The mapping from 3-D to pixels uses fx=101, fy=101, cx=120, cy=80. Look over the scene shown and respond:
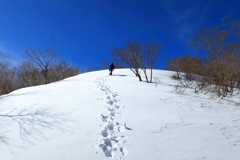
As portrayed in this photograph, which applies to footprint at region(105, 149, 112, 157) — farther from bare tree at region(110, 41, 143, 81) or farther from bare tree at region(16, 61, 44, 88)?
bare tree at region(16, 61, 44, 88)

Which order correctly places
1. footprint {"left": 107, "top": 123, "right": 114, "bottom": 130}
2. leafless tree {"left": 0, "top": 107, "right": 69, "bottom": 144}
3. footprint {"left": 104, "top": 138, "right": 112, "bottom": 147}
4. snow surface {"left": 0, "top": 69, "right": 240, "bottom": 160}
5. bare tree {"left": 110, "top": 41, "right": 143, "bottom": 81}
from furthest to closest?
1. bare tree {"left": 110, "top": 41, "right": 143, "bottom": 81}
2. footprint {"left": 107, "top": 123, "right": 114, "bottom": 130}
3. leafless tree {"left": 0, "top": 107, "right": 69, "bottom": 144}
4. footprint {"left": 104, "top": 138, "right": 112, "bottom": 147}
5. snow surface {"left": 0, "top": 69, "right": 240, "bottom": 160}

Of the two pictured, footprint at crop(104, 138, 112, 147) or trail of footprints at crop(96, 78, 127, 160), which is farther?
footprint at crop(104, 138, 112, 147)

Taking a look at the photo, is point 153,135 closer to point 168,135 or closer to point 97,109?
point 168,135

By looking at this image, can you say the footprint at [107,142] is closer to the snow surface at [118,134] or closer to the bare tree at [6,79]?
the snow surface at [118,134]

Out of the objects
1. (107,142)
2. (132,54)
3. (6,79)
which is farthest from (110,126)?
(6,79)

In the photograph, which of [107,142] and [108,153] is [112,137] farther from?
[108,153]

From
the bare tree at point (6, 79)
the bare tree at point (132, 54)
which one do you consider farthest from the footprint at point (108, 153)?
the bare tree at point (6, 79)

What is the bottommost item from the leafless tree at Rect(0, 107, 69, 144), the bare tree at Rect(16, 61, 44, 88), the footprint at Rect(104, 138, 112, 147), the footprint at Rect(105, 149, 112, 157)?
the footprint at Rect(105, 149, 112, 157)

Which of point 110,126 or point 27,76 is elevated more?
point 27,76

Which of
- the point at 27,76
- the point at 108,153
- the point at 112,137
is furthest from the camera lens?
the point at 27,76

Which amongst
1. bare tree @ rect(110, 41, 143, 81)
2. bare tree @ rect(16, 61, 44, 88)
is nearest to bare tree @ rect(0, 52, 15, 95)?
bare tree @ rect(16, 61, 44, 88)

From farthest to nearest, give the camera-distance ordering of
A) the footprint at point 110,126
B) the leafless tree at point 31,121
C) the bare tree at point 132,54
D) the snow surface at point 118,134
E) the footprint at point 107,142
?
the bare tree at point 132,54 < the footprint at point 110,126 < the leafless tree at point 31,121 < the footprint at point 107,142 < the snow surface at point 118,134

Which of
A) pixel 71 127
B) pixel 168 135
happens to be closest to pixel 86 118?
pixel 71 127

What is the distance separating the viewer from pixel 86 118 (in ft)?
9.52
